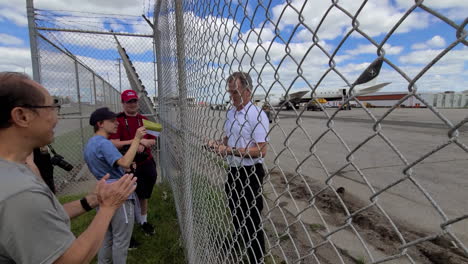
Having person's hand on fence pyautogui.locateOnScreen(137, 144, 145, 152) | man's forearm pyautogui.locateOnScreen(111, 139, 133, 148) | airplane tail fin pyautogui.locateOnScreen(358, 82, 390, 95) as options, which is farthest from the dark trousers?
man's forearm pyautogui.locateOnScreen(111, 139, 133, 148)

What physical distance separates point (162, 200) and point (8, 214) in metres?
4.42

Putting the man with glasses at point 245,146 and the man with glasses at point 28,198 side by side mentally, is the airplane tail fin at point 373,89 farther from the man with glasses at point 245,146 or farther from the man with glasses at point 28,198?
the man with glasses at point 28,198

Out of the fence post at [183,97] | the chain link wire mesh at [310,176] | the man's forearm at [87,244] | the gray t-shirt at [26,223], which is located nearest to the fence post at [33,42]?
the chain link wire mesh at [310,176]

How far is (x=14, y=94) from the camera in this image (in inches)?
47.7

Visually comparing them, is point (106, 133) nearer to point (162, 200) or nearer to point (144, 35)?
point (162, 200)

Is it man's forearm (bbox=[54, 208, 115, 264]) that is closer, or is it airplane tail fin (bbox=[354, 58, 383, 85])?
airplane tail fin (bbox=[354, 58, 383, 85])

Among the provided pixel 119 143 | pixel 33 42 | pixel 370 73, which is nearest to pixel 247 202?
pixel 370 73

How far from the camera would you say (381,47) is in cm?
53

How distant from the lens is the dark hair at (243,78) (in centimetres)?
131

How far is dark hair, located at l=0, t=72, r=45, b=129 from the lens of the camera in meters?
1.19

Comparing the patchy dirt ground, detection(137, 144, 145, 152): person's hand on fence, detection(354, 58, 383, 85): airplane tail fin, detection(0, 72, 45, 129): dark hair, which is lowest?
the patchy dirt ground

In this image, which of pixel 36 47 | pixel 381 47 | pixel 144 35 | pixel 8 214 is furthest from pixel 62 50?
pixel 381 47

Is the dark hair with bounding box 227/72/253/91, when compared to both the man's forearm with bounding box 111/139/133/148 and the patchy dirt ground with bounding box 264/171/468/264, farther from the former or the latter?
the man's forearm with bounding box 111/139/133/148

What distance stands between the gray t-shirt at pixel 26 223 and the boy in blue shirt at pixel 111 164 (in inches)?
59.8
